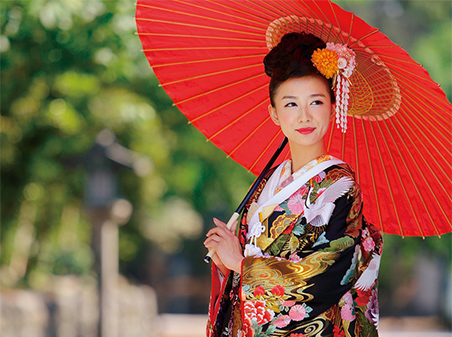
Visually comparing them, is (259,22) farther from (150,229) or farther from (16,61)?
(150,229)

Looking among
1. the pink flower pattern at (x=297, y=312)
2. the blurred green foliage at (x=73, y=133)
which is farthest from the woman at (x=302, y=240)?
the blurred green foliage at (x=73, y=133)

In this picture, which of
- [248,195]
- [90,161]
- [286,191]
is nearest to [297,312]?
[286,191]

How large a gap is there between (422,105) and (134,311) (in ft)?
28.1

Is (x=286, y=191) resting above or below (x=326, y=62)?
below

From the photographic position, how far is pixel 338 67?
2.06 meters

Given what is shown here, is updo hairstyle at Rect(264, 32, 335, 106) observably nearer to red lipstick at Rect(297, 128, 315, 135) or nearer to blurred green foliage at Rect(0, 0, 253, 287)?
red lipstick at Rect(297, 128, 315, 135)

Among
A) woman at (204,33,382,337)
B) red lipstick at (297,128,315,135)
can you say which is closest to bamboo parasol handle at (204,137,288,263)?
woman at (204,33,382,337)

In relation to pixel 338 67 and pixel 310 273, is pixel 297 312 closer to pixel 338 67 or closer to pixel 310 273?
pixel 310 273

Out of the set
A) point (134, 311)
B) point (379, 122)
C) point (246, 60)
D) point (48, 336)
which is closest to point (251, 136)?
point (246, 60)

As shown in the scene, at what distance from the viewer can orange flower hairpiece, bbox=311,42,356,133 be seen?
2037 mm

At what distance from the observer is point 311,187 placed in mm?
2025

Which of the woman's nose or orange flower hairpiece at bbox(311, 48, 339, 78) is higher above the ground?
orange flower hairpiece at bbox(311, 48, 339, 78)

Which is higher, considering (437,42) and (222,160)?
(437,42)

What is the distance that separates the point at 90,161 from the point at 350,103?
16.3 feet
